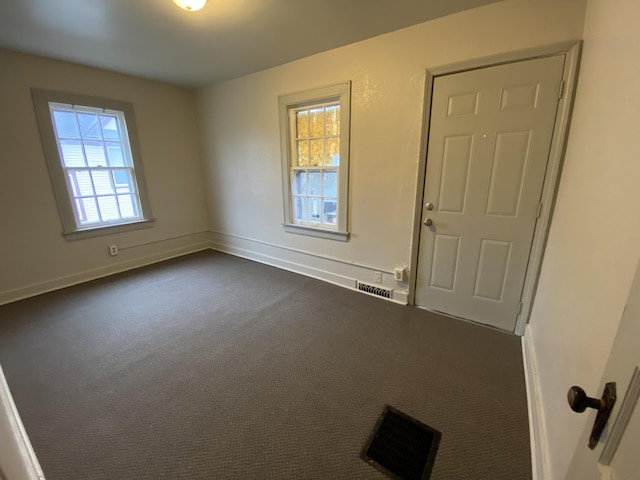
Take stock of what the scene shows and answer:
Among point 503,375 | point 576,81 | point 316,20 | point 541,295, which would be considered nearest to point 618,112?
point 576,81

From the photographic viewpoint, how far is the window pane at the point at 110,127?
3.27 meters

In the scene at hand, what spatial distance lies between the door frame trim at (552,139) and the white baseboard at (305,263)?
3.04 feet

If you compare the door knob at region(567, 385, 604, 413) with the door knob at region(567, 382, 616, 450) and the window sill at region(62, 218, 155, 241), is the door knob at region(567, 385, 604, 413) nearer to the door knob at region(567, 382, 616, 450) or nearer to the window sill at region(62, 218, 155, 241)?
the door knob at region(567, 382, 616, 450)

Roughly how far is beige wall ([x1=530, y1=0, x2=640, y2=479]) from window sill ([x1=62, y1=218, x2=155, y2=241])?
442 cm

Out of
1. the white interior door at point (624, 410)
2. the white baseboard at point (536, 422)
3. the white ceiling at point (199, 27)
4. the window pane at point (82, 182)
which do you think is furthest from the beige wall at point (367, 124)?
the white interior door at point (624, 410)

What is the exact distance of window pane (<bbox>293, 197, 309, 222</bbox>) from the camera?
3383 mm

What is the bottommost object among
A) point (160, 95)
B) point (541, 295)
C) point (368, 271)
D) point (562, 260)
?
point (368, 271)

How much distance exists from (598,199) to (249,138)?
342 centimetres

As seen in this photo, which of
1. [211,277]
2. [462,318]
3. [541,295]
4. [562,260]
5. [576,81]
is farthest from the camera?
[211,277]

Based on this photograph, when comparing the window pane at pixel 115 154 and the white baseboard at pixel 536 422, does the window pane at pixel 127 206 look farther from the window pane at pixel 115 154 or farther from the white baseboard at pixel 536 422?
the white baseboard at pixel 536 422

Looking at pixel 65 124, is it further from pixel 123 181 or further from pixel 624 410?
pixel 624 410

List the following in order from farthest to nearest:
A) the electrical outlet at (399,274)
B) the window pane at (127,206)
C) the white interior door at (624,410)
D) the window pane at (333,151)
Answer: the window pane at (127,206)
the window pane at (333,151)
the electrical outlet at (399,274)
the white interior door at (624,410)

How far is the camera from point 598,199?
1076 mm

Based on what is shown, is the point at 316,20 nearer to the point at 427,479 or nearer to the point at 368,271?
the point at 368,271
